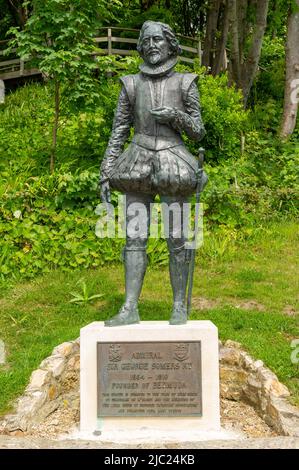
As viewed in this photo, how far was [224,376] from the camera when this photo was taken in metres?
5.24

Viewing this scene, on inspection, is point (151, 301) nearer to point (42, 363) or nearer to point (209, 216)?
point (42, 363)

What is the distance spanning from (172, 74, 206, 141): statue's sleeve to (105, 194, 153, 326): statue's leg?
63 cm

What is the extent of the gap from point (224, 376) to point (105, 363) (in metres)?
1.31

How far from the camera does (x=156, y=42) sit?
4570mm

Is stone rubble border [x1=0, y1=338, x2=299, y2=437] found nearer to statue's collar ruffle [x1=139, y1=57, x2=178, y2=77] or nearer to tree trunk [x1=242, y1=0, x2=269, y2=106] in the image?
statue's collar ruffle [x1=139, y1=57, x2=178, y2=77]

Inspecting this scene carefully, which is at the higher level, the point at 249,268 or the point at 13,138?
the point at 13,138

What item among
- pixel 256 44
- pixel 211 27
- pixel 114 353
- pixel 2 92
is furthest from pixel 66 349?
pixel 2 92

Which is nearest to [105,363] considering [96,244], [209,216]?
[96,244]

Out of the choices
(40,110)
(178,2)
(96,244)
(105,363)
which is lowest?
(105,363)

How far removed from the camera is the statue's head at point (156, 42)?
180 inches

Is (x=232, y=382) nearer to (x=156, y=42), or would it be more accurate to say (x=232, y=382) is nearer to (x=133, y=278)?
(x=133, y=278)

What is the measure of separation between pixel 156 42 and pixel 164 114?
62 centimetres

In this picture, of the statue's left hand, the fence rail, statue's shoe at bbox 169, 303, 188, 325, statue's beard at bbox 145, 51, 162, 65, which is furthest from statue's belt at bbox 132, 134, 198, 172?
the fence rail
